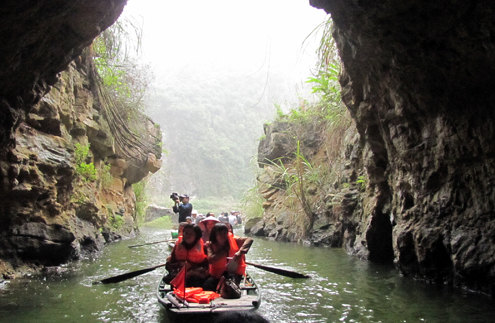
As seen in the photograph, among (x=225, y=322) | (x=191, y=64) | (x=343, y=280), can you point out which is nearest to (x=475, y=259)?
(x=343, y=280)

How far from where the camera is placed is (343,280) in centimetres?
668

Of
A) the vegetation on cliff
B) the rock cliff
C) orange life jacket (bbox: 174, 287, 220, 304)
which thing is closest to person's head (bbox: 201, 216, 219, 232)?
orange life jacket (bbox: 174, 287, 220, 304)

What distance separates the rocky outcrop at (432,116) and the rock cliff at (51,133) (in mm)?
3388

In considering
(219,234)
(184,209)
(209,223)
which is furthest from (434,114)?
(184,209)

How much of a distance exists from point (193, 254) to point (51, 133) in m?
4.51

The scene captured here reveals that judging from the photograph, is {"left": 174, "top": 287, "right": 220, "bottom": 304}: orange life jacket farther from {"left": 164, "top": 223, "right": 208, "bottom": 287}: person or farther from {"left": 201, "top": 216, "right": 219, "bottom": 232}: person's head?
{"left": 201, "top": 216, "right": 219, "bottom": 232}: person's head

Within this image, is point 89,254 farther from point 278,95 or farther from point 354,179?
point 278,95

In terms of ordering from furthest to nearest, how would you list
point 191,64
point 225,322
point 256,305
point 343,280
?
point 191,64
point 343,280
point 256,305
point 225,322

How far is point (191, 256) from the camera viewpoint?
5098mm

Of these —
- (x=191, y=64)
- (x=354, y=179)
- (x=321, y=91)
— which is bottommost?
(x=354, y=179)

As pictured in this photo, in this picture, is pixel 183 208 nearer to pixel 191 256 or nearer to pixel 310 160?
pixel 191 256

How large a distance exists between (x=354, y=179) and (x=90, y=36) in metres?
7.85

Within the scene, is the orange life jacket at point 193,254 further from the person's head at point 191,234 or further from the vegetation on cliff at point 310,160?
the vegetation on cliff at point 310,160

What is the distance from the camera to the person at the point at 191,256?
4.96 meters
